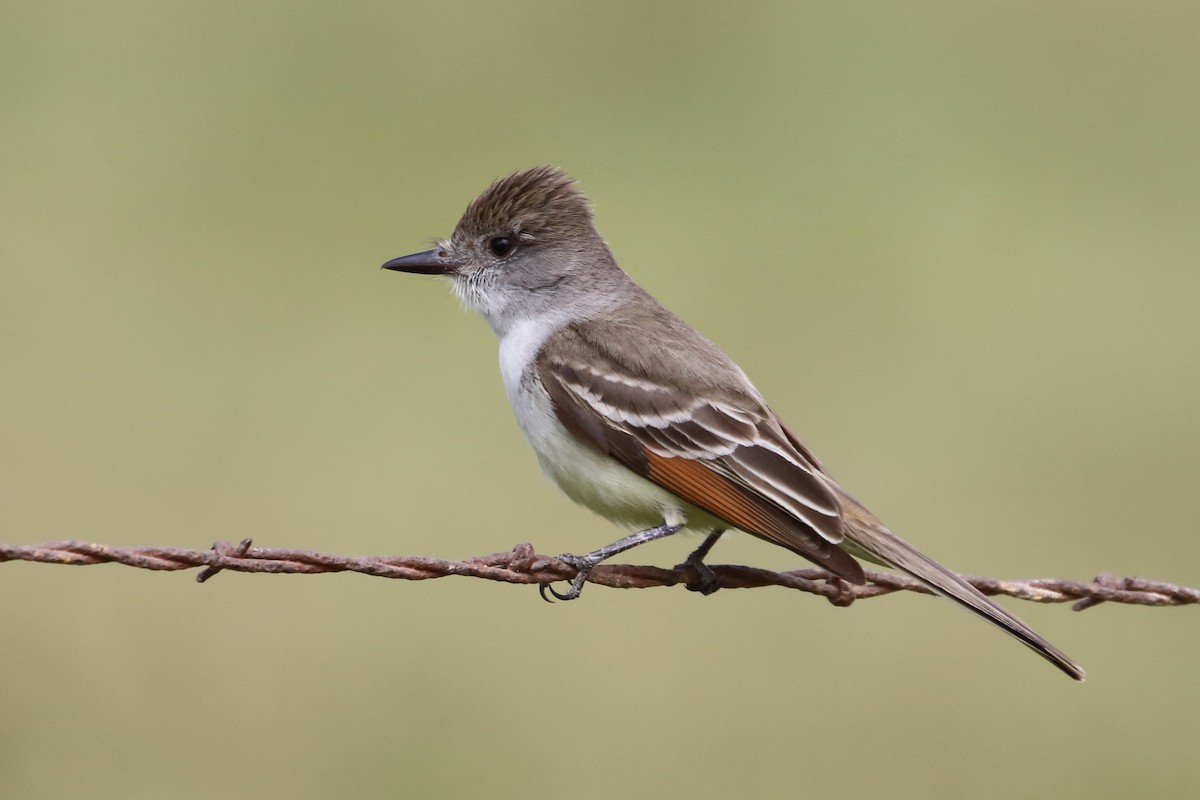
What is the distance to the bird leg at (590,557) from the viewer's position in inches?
185

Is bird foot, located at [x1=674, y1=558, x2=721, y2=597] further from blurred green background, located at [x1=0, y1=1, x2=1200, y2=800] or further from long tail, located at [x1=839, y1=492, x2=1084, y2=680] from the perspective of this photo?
blurred green background, located at [x1=0, y1=1, x2=1200, y2=800]

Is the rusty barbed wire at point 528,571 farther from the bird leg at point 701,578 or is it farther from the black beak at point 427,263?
the black beak at point 427,263

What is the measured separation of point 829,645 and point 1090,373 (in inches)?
139

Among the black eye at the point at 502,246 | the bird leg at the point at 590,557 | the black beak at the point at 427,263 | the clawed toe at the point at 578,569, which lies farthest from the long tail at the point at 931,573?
the black beak at the point at 427,263

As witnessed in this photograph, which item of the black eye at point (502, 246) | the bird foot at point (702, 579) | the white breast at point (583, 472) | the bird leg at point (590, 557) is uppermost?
the black eye at point (502, 246)

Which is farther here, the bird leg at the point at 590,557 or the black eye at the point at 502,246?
the black eye at the point at 502,246

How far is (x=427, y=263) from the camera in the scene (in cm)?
627

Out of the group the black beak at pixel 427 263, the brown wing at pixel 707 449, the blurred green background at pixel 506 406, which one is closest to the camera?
the brown wing at pixel 707 449

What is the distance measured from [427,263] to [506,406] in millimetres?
3352

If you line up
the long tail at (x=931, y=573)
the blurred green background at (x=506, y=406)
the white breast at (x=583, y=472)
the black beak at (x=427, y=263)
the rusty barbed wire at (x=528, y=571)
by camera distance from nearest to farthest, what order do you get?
the rusty barbed wire at (x=528, y=571) < the long tail at (x=931, y=573) < the white breast at (x=583, y=472) < the black beak at (x=427, y=263) < the blurred green background at (x=506, y=406)

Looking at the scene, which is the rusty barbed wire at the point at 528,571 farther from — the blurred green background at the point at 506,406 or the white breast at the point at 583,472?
the blurred green background at the point at 506,406

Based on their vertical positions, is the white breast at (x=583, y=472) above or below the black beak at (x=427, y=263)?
below

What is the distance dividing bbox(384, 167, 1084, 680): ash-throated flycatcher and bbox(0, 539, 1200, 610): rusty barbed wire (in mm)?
111

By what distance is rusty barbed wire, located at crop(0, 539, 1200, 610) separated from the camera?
3.76 meters
